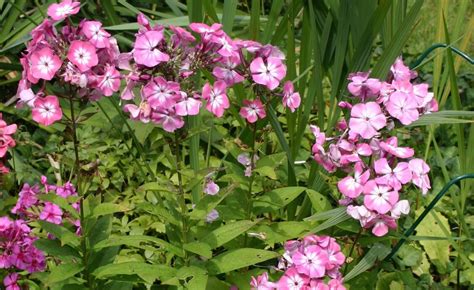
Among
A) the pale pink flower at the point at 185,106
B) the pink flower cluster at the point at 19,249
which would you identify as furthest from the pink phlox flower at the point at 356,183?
the pink flower cluster at the point at 19,249

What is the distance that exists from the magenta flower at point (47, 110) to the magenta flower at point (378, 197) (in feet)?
2.15

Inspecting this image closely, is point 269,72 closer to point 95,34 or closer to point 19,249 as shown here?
point 95,34

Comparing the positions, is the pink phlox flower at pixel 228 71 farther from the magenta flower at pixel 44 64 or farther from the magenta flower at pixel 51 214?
the magenta flower at pixel 51 214

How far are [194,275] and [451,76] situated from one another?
1014 millimetres

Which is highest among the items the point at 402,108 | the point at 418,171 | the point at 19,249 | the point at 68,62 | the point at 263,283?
the point at 68,62

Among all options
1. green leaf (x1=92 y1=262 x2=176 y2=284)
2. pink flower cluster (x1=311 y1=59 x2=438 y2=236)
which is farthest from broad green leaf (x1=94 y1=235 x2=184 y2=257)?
pink flower cluster (x1=311 y1=59 x2=438 y2=236)

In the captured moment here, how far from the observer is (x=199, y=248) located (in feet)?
5.38

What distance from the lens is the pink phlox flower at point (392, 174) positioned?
5.15 ft

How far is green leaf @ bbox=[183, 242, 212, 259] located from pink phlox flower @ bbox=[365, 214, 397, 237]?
0.35 metres

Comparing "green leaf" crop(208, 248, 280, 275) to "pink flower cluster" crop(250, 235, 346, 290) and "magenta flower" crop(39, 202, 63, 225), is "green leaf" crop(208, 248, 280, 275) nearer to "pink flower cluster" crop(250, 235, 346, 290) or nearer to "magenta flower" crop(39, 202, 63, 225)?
"pink flower cluster" crop(250, 235, 346, 290)

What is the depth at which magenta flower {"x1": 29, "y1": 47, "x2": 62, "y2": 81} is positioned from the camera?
148cm

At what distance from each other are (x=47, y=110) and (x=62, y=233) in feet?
1.08

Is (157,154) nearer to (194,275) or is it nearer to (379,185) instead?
(194,275)

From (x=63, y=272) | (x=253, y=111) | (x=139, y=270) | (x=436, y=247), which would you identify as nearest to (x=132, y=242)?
(x=139, y=270)
